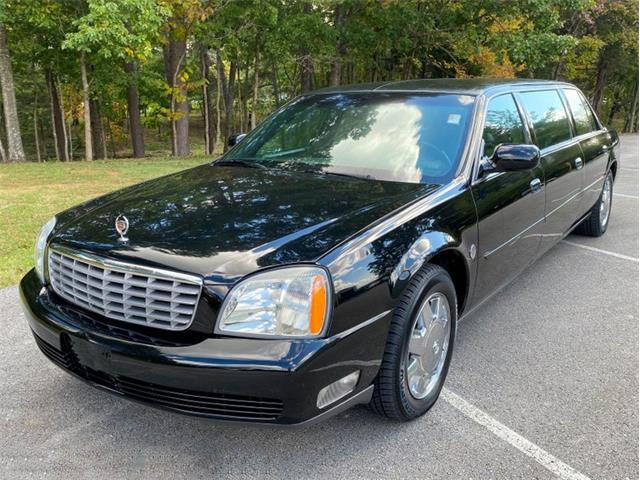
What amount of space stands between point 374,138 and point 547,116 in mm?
1896

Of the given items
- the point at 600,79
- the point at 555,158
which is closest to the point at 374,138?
the point at 555,158

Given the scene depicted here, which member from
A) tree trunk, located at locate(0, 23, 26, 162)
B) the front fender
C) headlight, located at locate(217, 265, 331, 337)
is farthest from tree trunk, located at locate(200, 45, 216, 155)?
headlight, located at locate(217, 265, 331, 337)

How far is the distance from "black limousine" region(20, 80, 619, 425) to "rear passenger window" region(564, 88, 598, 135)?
155 centimetres

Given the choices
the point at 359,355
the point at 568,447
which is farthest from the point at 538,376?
the point at 359,355

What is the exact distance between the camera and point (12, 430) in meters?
2.62

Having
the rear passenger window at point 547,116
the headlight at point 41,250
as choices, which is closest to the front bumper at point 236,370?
the headlight at point 41,250

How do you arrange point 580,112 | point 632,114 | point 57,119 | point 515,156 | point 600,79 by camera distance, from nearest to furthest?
point 515,156 → point 580,112 → point 57,119 → point 600,79 → point 632,114

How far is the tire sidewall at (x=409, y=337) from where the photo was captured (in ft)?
8.07

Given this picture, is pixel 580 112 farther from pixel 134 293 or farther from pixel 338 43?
pixel 338 43

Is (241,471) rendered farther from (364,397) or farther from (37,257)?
(37,257)

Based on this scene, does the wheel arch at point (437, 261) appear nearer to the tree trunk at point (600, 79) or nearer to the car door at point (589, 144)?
the car door at point (589, 144)

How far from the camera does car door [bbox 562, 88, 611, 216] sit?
→ 16.5ft

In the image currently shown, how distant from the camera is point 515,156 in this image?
10.2ft

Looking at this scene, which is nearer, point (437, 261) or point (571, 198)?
point (437, 261)
